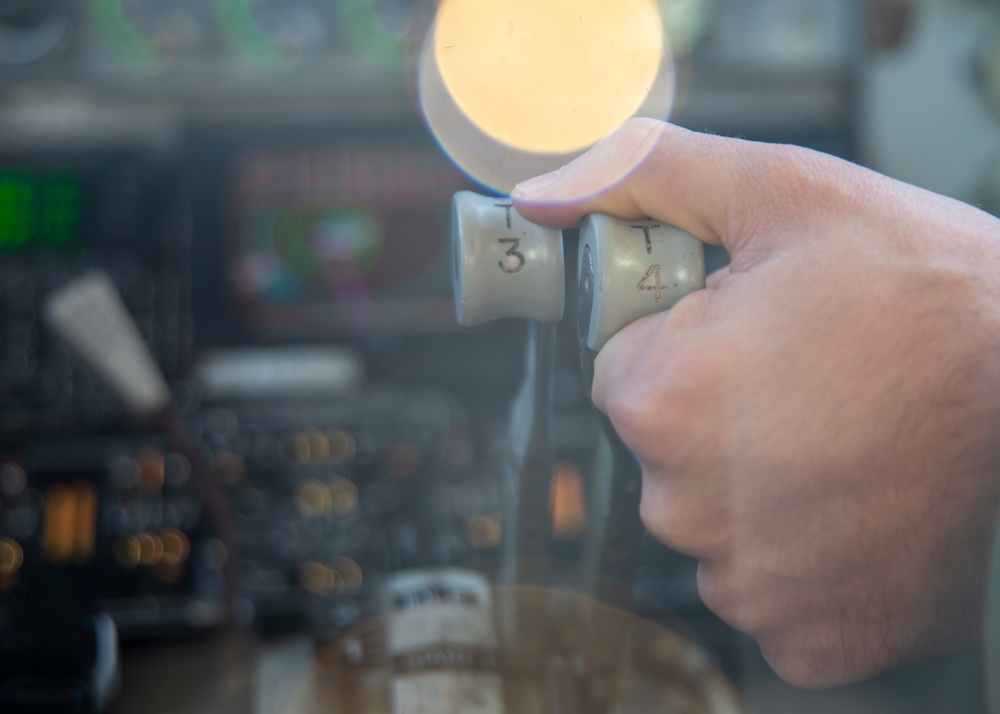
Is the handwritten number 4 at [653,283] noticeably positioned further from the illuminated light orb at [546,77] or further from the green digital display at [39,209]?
the green digital display at [39,209]

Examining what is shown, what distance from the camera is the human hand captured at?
0.41 meters

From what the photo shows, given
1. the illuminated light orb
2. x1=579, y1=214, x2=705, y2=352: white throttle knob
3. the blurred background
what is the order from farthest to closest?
the blurred background < the illuminated light orb < x1=579, y1=214, x2=705, y2=352: white throttle knob

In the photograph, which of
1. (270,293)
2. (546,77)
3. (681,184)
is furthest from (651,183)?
(270,293)

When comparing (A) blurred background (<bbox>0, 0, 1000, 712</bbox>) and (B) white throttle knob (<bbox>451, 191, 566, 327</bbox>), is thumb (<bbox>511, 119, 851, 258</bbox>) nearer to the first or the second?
(B) white throttle knob (<bbox>451, 191, 566, 327</bbox>)

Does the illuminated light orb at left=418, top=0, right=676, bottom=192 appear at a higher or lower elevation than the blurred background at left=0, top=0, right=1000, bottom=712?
higher

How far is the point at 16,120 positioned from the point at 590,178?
0.90 m

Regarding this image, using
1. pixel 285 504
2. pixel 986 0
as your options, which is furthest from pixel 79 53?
pixel 986 0

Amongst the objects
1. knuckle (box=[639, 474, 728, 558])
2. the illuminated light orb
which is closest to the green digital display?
the illuminated light orb

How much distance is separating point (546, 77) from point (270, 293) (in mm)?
573

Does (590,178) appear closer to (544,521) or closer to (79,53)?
(544,521)

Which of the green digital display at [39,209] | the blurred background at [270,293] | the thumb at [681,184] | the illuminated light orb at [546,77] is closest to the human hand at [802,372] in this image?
the thumb at [681,184]

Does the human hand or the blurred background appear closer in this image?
the human hand

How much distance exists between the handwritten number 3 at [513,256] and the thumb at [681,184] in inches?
0.7

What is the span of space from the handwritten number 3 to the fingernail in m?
0.02
